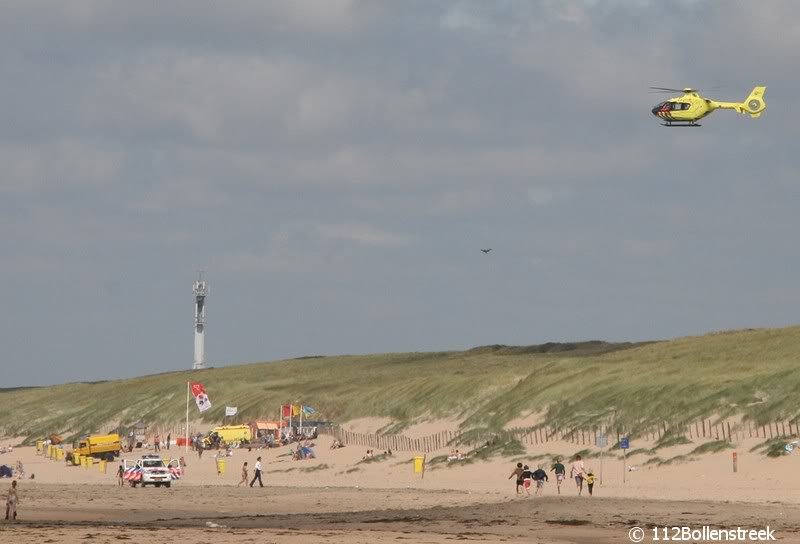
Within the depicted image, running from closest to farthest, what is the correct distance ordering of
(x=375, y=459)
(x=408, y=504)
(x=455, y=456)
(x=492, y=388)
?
1. (x=408, y=504)
2. (x=455, y=456)
3. (x=375, y=459)
4. (x=492, y=388)

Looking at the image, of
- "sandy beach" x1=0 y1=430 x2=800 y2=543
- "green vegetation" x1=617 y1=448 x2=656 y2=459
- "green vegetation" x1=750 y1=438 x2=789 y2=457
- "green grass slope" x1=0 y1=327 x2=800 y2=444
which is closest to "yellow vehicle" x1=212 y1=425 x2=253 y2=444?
"green grass slope" x1=0 y1=327 x2=800 y2=444

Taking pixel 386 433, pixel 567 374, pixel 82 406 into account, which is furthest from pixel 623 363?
pixel 82 406

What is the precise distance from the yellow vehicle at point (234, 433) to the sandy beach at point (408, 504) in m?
24.0

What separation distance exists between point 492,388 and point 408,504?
156 feet

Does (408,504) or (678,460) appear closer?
(408,504)

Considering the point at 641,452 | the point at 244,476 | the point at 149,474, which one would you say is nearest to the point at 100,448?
the point at 149,474

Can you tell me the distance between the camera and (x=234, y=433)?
354ft

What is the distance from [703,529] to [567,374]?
188ft

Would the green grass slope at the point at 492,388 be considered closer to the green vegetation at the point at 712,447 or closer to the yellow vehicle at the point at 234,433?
the green vegetation at the point at 712,447

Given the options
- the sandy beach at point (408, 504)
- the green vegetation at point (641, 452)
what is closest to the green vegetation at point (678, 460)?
the sandy beach at point (408, 504)

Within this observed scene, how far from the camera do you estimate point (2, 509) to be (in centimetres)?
5294

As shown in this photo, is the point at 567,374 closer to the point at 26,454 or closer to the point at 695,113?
the point at 695,113

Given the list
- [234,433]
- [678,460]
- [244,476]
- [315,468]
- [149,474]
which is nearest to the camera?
[678,460]

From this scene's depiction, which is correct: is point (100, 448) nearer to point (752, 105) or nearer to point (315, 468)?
point (315, 468)
